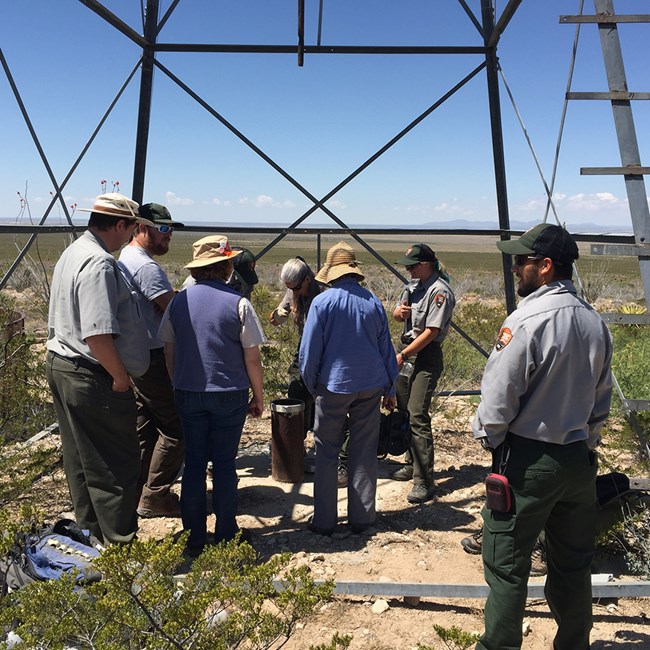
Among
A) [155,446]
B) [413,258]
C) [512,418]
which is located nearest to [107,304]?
[155,446]

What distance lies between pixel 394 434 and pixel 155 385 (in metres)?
1.79

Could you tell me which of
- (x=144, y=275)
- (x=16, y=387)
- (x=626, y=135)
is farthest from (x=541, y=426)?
(x=16, y=387)

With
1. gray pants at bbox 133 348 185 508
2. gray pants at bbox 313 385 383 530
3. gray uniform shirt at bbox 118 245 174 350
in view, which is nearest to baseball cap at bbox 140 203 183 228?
gray uniform shirt at bbox 118 245 174 350

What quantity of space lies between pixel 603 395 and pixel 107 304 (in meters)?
2.46

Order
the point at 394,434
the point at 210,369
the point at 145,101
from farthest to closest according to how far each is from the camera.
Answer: the point at 145,101 → the point at 394,434 → the point at 210,369

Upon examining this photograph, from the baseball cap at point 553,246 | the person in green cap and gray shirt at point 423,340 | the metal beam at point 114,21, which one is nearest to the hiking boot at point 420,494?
the person in green cap and gray shirt at point 423,340

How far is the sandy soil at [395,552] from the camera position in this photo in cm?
308

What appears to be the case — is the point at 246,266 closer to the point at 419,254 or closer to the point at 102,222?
the point at 419,254

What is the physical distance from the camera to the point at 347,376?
392cm

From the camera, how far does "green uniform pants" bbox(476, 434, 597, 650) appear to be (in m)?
2.40

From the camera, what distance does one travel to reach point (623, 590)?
317cm

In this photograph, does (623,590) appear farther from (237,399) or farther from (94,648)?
(94,648)

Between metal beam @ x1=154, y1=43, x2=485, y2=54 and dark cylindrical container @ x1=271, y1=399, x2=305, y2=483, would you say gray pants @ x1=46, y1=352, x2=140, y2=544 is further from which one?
metal beam @ x1=154, y1=43, x2=485, y2=54

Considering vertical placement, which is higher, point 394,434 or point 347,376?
point 347,376
